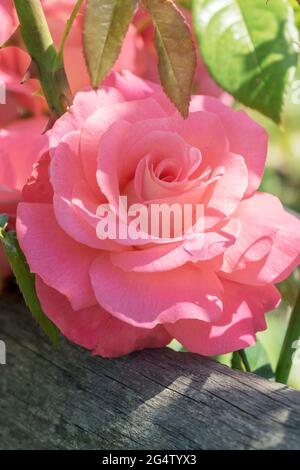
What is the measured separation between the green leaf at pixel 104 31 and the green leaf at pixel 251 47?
0.26 ft

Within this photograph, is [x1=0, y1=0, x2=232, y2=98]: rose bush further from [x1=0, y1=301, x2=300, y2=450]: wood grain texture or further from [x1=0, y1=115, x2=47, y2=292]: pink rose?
[x1=0, y1=301, x2=300, y2=450]: wood grain texture

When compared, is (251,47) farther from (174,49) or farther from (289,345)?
(289,345)

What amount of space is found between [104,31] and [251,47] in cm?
13

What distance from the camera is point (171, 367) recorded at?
0.67 meters

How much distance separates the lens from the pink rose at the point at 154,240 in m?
0.59

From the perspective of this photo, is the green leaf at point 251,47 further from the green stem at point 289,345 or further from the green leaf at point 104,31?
the green stem at point 289,345

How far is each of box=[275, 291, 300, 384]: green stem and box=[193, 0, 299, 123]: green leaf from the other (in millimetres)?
208

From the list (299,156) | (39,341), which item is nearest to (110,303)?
(39,341)

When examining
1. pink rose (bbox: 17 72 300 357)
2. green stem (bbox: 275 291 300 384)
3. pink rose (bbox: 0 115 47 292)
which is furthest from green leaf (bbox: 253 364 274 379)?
pink rose (bbox: 0 115 47 292)

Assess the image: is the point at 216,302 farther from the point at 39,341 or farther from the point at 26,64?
the point at 26,64

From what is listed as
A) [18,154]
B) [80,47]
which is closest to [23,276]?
[18,154]

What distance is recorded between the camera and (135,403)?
0.64 meters

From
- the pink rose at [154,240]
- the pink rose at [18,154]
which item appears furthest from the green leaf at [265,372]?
the pink rose at [18,154]

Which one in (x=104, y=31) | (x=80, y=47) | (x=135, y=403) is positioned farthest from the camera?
(x=80, y=47)
